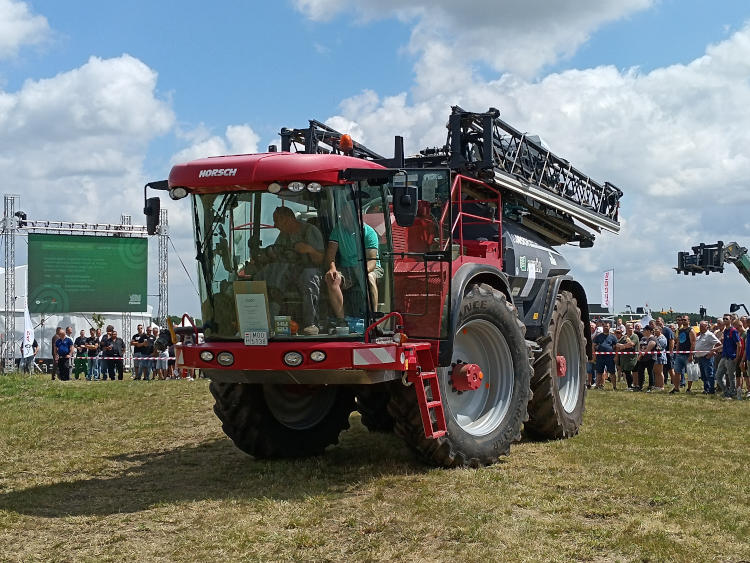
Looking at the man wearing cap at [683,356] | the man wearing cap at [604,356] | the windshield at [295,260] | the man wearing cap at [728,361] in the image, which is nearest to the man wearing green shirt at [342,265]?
the windshield at [295,260]

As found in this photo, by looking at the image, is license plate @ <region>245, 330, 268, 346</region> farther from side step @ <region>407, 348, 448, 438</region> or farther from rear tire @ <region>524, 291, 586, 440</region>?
rear tire @ <region>524, 291, 586, 440</region>

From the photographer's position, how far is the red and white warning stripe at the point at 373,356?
287 inches

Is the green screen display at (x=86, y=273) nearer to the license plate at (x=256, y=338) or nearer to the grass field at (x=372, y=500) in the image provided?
the grass field at (x=372, y=500)

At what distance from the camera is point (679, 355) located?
769 inches

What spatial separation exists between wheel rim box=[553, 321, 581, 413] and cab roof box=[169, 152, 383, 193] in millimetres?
4705

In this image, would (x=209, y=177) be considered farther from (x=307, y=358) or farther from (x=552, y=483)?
(x=552, y=483)

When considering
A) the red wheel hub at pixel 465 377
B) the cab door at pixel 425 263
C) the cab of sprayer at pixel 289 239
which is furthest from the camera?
the red wheel hub at pixel 465 377

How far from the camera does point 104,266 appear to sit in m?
31.9

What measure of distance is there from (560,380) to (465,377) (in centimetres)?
315

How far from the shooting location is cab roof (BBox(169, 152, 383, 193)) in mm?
7348

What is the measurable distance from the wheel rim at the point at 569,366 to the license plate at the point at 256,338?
15.8 feet

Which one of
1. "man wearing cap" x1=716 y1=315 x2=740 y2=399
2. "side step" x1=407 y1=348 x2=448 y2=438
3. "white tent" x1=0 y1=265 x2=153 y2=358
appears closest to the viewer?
"side step" x1=407 y1=348 x2=448 y2=438

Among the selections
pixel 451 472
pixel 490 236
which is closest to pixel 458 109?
pixel 490 236

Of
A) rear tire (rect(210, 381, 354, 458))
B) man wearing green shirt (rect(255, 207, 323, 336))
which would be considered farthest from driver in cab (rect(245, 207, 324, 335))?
rear tire (rect(210, 381, 354, 458))
